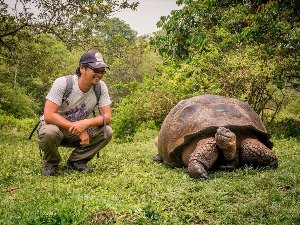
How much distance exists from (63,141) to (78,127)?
646mm

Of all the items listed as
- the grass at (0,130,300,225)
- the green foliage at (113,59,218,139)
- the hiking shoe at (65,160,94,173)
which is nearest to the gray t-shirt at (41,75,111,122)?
the hiking shoe at (65,160,94,173)

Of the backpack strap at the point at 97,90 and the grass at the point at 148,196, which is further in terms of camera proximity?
the backpack strap at the point at 97,90

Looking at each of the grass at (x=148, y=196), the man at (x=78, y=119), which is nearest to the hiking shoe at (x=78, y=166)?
the man at (x=78, y=119)

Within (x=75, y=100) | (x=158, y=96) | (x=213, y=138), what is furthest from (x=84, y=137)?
(x=158, y=96)

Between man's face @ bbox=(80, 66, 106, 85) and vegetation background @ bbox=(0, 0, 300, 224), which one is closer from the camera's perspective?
vegetation background @ bbox=(0, 0, 300, 224)

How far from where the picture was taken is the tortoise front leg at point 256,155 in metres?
4.70

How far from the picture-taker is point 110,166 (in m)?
5.49

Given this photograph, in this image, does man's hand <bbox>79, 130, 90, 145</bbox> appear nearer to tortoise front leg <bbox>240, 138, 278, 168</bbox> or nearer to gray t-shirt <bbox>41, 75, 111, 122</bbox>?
gray t-shirt <bbox>41, 75, 111, 122</bbox>

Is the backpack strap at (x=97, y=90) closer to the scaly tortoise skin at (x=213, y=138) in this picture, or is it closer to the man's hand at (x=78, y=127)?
the man's hand at (x=78, y=127)

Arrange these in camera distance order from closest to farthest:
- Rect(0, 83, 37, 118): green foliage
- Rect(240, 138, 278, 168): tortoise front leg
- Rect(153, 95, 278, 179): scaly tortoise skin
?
Rect(153, 95, 278, 179): scaly tortoise skin
Rect(240, 138, 278, 168): tortoise front leg
Rect(0, 83, 37, 118): green foliage

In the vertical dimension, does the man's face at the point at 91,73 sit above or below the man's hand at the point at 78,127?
above

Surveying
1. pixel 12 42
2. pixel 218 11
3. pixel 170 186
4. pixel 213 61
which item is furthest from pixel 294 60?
pixel 12 42

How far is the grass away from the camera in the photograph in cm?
303

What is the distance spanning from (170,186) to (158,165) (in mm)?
1480
